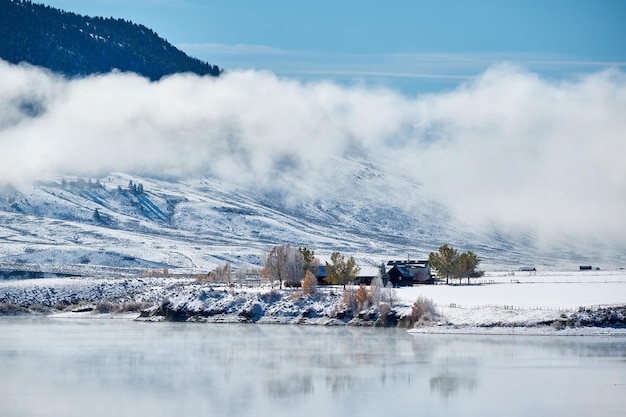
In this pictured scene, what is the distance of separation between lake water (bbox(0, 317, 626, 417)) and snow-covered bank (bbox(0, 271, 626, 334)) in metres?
3.94

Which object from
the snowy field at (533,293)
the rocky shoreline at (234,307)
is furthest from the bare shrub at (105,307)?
the snowy field at (533,293)

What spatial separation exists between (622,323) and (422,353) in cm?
1708

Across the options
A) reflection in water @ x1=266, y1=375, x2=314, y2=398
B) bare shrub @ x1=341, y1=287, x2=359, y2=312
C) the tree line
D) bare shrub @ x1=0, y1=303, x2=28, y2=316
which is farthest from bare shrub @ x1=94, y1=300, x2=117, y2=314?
reflection in water @ x1=266, y1=375, x2=314, y2=398

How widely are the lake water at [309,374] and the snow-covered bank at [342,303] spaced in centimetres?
394

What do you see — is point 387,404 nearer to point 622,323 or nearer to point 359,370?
point 359,370

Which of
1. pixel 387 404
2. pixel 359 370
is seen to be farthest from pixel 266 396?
pixel 359 370

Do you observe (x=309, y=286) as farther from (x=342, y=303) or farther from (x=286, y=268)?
(x=286, y=268)

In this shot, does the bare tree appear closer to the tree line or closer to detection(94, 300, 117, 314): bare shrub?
detection(94, 300, 117, 314): bare shrub

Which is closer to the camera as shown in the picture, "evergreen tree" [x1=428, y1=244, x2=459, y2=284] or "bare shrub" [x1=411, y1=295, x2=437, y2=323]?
"bare shrub" [x1=411, y1=295, x2=437, y2=323]

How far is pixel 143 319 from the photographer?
87625mm

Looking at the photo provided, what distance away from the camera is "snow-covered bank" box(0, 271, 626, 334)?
228 feet

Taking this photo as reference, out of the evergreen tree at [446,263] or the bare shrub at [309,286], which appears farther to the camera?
the evergreen tree at [446,263]

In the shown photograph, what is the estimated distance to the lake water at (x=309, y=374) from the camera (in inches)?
1559

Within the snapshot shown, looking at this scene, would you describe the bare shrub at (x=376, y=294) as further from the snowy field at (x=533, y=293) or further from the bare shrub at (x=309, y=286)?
the bare shrub at (x=309, y=286)
